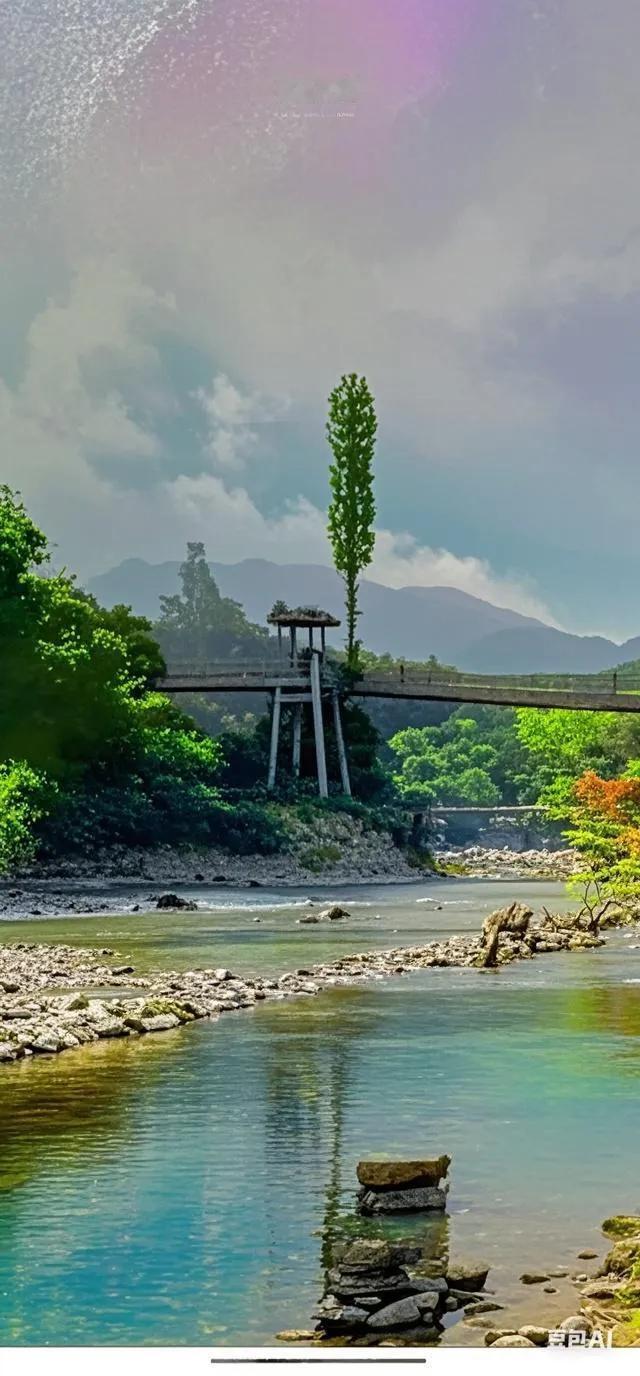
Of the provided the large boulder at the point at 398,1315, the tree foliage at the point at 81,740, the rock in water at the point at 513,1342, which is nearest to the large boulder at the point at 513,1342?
the rock in water at the point at 513,1342

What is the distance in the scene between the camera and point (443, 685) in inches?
1325

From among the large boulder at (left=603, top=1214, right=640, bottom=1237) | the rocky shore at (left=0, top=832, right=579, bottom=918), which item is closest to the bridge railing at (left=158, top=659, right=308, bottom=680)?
the rocky shore at (left=0, top=832, right=579, bottom=918)

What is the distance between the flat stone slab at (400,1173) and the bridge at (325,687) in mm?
26112

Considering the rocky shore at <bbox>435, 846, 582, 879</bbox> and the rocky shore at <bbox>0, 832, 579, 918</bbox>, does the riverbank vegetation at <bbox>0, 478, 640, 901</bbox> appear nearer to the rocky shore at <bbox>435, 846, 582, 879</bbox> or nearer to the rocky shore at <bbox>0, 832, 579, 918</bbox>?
the rocky shore at <bbox>0, 832, 579, 918</bbox>

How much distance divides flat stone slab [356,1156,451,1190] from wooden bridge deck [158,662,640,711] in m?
24.7

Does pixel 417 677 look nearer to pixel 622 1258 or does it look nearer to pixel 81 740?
pixel 81 740

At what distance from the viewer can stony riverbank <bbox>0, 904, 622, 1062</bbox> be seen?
28.9ft

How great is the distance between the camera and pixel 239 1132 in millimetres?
6121

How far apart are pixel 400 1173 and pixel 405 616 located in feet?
142

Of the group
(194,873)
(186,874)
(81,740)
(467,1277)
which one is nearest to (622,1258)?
(467,1277)

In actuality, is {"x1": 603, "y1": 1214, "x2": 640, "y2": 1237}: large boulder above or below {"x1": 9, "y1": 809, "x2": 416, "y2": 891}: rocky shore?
above

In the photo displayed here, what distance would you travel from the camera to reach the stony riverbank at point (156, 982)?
8812 millimetres

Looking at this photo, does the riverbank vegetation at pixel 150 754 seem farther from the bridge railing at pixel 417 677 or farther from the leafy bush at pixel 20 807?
the bridge railing at pixel 417 677
